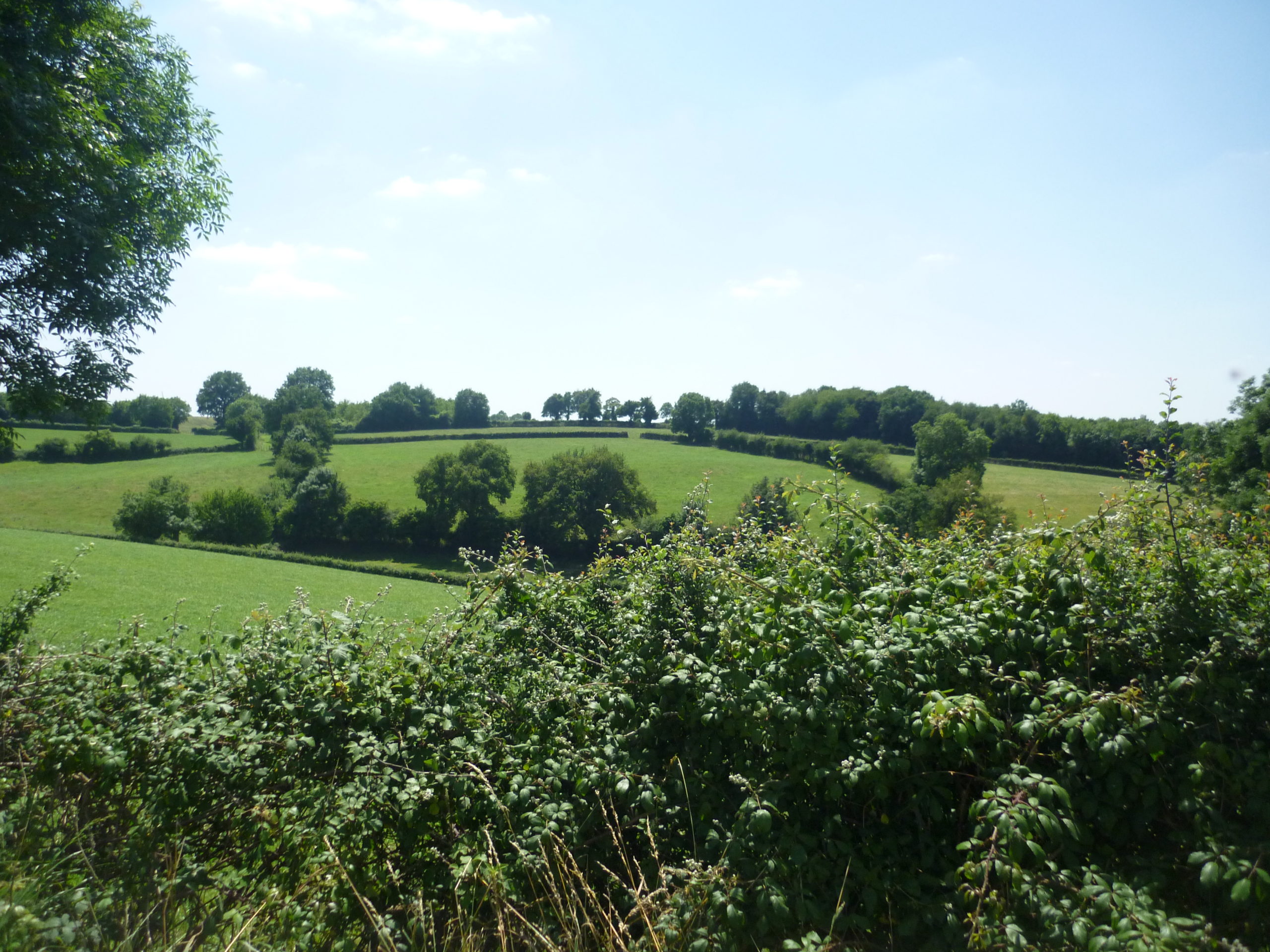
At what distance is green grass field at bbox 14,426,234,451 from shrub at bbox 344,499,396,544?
2589cm

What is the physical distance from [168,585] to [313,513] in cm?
2676

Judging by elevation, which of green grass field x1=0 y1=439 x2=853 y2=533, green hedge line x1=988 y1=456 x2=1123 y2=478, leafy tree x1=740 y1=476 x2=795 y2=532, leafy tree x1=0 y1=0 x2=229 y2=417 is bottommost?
green grass field x1=0 y1=439 x2=853 y2=533

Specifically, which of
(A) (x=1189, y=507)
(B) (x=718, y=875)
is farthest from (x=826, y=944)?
(A) (x=1189, y=507)

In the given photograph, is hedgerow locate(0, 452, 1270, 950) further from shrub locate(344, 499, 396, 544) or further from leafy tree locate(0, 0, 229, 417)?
shrub locate(344, 499, 396, 544)

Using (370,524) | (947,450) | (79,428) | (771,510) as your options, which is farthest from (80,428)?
(947,450)

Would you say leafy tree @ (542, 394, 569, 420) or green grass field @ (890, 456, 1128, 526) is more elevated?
leafy tree @ (542, 394, 569, 420)

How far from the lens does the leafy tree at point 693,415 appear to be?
7700cm

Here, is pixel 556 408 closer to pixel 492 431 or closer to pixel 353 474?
pixel 492 431

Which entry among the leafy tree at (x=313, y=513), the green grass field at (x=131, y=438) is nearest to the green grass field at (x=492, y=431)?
the green grass field at (x=131, y=438)

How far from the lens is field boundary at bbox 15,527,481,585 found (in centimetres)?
4478

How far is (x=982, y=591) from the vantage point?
391cm

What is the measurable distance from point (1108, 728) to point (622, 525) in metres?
3.95

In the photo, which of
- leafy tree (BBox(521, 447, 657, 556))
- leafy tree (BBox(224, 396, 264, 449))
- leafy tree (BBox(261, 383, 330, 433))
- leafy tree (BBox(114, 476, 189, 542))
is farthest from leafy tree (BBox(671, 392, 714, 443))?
leafy tree (BBox(224, 396, 264, 449))

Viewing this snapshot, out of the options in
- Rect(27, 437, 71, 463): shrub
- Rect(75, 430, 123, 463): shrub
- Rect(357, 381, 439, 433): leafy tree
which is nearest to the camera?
Rect(27, 437, 71, 463): shrub
